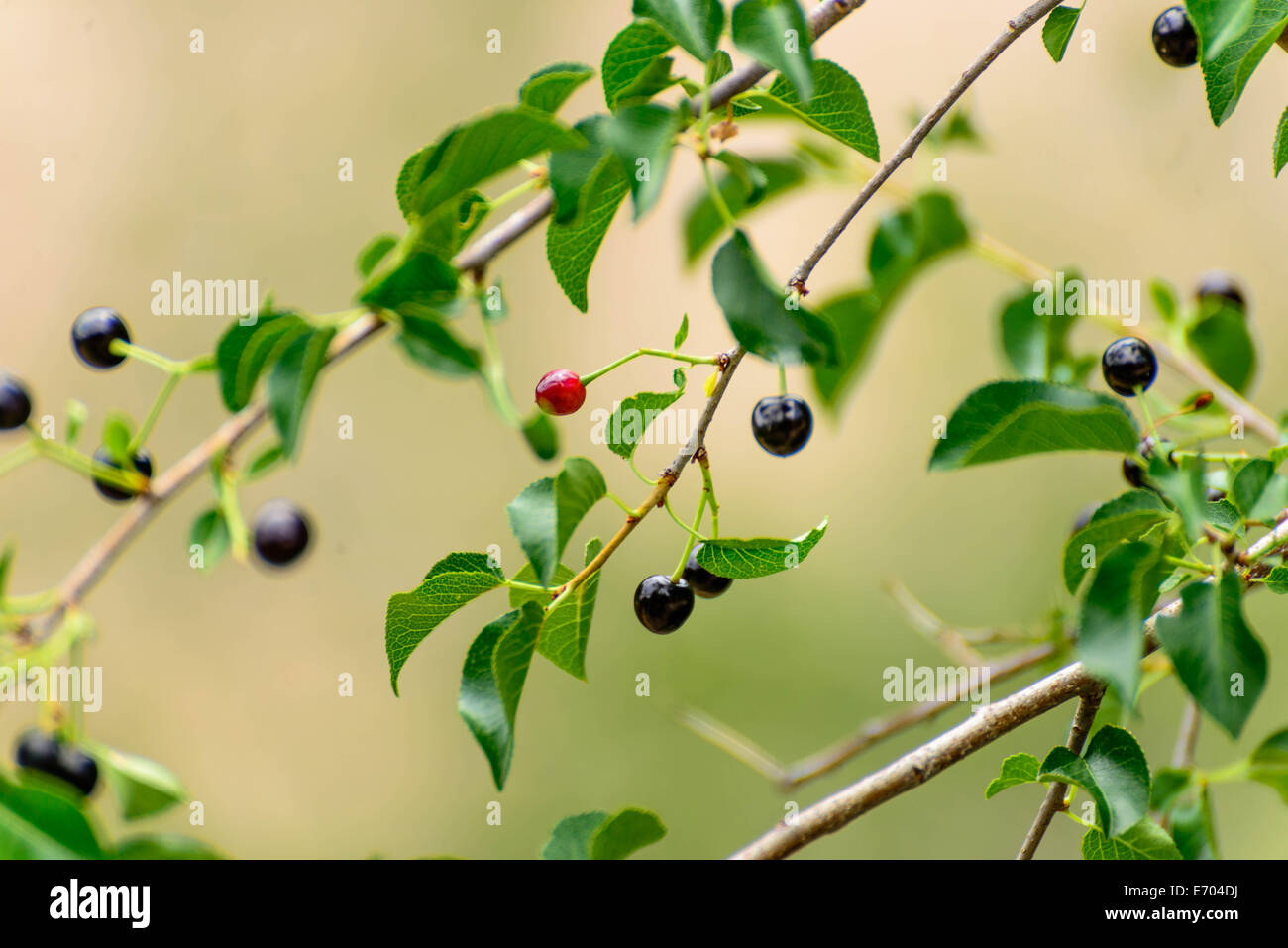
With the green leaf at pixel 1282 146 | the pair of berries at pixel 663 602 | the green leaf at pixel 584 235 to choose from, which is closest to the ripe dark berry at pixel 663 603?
the pair of berries at pixel 663 602

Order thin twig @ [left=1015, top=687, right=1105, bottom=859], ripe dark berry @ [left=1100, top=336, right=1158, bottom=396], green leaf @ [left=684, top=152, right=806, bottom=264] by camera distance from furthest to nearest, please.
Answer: green leaf @ [left=684, top=152, right=806, bottom=264] < ripe dark berry @ [left=1100, top=336, right=1158, bottom=396] < thin twig @ [left=1015, top=687, right=1105, bottom=859]

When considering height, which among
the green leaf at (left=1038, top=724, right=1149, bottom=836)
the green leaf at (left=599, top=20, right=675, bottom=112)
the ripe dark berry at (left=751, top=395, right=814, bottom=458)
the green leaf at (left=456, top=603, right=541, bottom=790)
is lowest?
the green leaf at (left=1038, top=724, right=1149, bottom=836)

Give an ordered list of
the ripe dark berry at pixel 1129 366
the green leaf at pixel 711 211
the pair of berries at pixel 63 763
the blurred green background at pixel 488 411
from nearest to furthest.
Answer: the ripe dark berry at pixel 1129 366
the pair of berries at pixel 63 763
the green leaf at pixel 711 211
the blurred green background at pixel 488 411

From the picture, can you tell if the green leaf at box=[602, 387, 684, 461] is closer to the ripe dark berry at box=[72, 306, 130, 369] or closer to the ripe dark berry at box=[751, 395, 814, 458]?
the ripe dark berry at box=[751, 395, 814, 458]

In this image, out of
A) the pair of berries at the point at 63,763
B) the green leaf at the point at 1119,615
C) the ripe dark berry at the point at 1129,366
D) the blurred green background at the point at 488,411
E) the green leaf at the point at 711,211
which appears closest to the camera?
the green leaf at the point at 1119,615

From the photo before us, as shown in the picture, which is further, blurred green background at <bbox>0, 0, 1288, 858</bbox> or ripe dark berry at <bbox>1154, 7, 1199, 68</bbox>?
blurred green background at <bbox>0, 0, 1288, 858</bbox>

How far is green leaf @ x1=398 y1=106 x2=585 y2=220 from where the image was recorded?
0.39m

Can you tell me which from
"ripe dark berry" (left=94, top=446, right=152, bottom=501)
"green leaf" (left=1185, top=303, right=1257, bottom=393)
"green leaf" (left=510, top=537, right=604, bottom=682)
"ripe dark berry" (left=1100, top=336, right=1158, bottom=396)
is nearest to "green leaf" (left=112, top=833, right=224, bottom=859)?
"green leaf" (left=510, top=537, right=604, bottom=682)

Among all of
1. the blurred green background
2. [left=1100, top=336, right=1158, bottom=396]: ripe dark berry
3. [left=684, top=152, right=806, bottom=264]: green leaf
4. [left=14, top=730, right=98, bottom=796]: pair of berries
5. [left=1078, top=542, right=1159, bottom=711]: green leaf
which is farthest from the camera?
the blurred green background

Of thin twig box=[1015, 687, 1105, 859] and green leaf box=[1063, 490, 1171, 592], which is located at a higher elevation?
green leaf box=[1063, 490, 1171, 592]

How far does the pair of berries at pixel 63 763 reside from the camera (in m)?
0.68

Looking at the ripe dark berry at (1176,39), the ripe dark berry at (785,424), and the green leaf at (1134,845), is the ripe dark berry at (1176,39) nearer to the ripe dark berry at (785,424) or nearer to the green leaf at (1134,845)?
the ripe dark berry at (785,424)

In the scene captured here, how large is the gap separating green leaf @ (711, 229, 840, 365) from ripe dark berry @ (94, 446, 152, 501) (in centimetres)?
52
